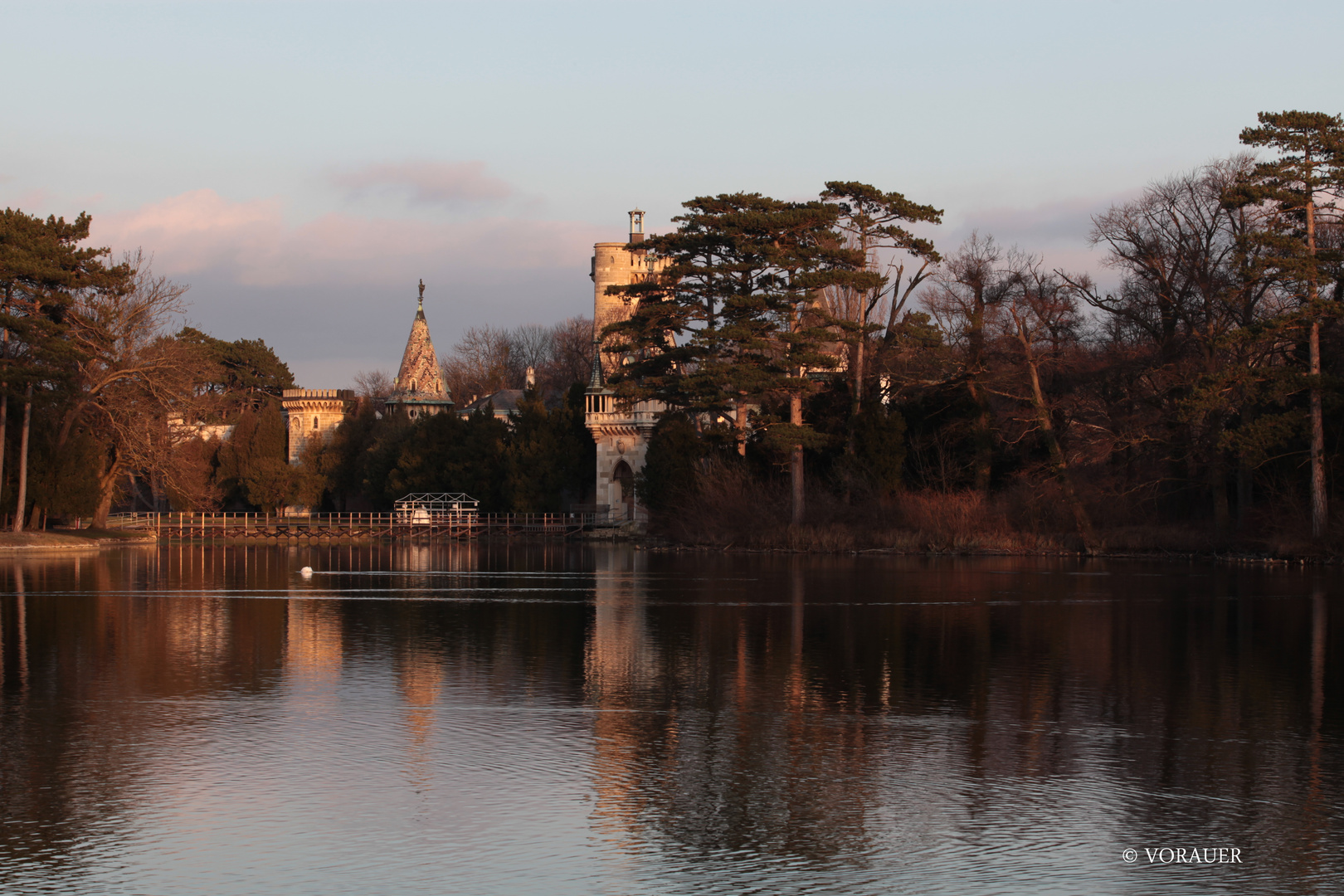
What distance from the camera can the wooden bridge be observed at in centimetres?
5709

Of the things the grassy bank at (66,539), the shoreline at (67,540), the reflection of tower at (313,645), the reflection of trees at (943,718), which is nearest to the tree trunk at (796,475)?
the shoreline at (67,540)

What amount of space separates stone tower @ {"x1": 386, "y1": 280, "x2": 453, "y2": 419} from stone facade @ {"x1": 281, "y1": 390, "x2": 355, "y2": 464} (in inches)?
103

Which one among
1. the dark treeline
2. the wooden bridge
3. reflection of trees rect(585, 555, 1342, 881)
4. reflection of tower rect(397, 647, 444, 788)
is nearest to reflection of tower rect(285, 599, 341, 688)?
reflection of tower rect(397, 647, 444, 788)

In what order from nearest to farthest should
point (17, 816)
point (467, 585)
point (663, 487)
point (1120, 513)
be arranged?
point (17, 816)
point (467, 585)
point (1120, 513)
point (663, 487)

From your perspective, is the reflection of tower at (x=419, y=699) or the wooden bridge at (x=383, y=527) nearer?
the reflection of tower at (x=419, y=699)

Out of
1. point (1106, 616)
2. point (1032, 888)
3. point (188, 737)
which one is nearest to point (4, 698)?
point (188, 737)

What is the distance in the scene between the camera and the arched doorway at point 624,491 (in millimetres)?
59531

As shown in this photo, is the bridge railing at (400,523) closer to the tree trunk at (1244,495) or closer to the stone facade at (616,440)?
the stone facade at (616,440)

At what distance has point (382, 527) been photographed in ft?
194

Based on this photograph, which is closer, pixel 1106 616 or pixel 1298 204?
pixel 1106 616

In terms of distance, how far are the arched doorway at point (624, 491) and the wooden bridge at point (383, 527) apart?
88 cm

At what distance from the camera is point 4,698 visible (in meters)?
11.7

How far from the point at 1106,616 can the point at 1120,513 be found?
21544 mm

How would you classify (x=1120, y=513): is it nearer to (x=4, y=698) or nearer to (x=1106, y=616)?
(x=1106, y=616)
